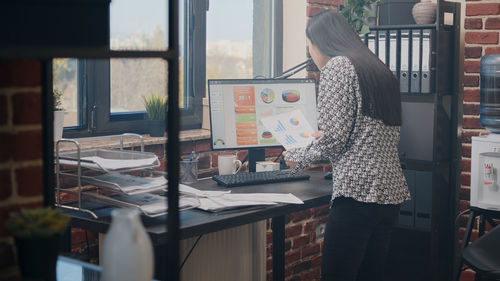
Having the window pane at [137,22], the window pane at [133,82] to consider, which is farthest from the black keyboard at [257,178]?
the window pane at [137,22]

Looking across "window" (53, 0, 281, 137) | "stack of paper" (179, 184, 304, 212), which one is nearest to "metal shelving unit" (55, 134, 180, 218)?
"stack of paper" (179, 184, 304, 212)

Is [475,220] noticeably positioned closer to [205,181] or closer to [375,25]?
[375,25]

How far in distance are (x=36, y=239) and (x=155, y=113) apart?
1975 millimetres

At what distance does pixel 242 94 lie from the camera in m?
2.96

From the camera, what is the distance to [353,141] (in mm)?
2424

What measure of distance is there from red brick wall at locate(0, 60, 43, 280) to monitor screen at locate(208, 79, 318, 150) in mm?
1724

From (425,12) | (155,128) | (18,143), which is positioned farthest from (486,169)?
(18,143)

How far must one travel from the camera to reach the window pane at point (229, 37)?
130 inches

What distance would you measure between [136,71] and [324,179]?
985 mm

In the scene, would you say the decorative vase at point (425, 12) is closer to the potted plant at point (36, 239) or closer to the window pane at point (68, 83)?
the window pane at point (68, 83)

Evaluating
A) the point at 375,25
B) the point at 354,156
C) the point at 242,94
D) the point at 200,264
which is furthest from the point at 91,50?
the point at 375,25

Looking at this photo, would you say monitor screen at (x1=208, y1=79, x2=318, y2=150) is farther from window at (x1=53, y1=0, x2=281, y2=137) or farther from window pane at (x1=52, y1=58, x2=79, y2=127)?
window pane at (x1=52, y1=58, x2=79, y2=127)

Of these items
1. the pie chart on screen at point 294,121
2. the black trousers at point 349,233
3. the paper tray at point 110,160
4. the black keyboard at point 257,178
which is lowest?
the black trousers at point 349,233

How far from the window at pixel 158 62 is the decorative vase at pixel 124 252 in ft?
4.59
